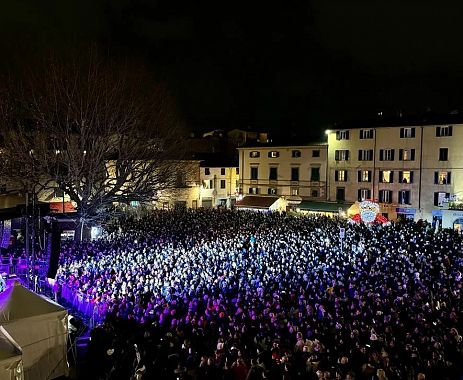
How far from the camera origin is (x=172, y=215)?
29.5 meters

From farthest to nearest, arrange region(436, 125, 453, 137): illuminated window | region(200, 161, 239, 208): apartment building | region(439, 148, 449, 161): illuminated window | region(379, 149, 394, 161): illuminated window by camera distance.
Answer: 1. region(200, 161, 239, 208): apartment building
2. region(379, 149, 394, 161): illuminated window
3. region(439, 148, 449, 161): illuminated window
4. region(436, 125, 453, 137): illuminated window

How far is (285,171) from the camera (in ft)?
130

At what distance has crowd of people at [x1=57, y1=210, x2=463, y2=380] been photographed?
8656mm

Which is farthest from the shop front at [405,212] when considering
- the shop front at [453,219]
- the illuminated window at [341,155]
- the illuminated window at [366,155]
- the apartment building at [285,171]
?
the apartment building at [285,171]

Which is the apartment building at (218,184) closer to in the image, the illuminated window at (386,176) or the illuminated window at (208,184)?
the illuminated window at (208,184)

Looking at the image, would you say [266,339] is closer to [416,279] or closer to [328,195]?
[416,279]

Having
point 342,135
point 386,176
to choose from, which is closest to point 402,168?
point 386,176

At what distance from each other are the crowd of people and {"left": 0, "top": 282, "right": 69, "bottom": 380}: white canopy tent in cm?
79

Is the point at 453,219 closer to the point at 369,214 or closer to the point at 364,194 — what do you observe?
the point at 369,214

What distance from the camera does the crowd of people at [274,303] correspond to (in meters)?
8.66

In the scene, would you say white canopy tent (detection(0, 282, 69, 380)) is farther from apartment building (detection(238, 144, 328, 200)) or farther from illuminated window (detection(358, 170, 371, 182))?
apartment building (detection(238, 144, 328, 200))

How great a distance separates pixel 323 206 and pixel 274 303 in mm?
24320

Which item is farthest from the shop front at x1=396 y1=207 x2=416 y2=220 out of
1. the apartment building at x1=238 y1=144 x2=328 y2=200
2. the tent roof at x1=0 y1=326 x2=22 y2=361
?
the tent roof at x1=0 y1=326 x2=22 y2=361

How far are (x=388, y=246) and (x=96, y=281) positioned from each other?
41.6ft
